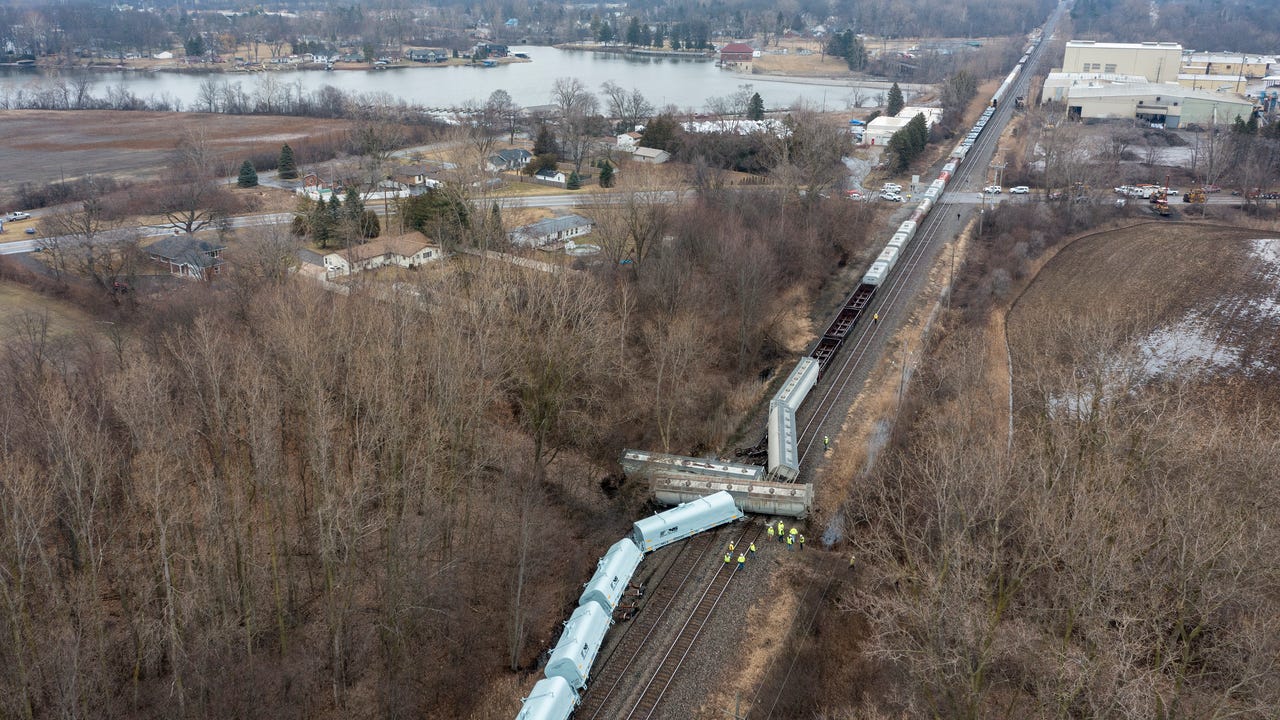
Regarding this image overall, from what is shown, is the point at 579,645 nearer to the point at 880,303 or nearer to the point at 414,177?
the point at 880,303

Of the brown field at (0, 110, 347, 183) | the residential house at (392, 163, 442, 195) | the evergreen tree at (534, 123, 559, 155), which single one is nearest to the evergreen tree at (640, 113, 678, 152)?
the evergreen tree at (534, 123, 559, 155)

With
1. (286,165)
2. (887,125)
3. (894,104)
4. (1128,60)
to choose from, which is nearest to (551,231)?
(286,165)

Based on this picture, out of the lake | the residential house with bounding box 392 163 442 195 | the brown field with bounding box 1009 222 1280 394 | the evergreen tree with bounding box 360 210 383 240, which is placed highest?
the lake

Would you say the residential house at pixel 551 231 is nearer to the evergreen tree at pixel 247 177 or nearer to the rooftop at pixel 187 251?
the rooftop at pixel 187 251

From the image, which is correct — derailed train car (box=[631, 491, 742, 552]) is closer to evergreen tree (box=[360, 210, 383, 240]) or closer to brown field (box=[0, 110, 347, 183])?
evergreen tree (box=[360, 210, 383, 240])

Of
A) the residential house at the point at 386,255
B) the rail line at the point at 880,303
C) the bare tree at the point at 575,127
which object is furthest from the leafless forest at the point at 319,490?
the bare tree at the point at 575,127
